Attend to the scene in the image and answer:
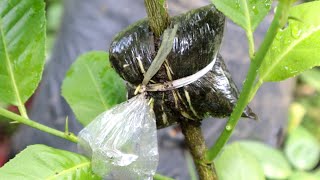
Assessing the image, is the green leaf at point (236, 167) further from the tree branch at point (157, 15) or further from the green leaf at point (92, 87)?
the tree branch at point (157, 15)

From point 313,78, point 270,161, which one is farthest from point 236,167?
point 313,78

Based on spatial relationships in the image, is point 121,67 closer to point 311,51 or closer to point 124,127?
point 124,127

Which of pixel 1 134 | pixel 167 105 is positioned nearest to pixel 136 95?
pixel 167 105

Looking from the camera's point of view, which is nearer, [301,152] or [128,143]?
[128,143]

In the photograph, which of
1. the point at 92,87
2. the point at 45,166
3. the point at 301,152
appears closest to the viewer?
the point at 45,166

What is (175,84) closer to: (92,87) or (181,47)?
(181,47)

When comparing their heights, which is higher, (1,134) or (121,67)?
(121,67)
